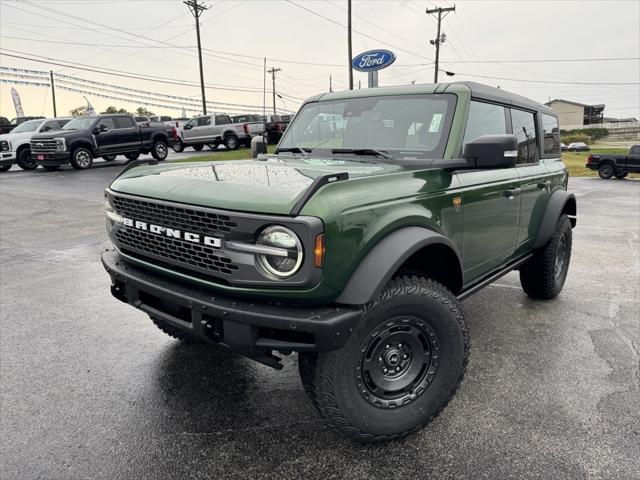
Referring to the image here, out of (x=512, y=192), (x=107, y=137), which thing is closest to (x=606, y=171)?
(x=107, y=137)

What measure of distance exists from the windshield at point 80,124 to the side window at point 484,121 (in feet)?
55.0

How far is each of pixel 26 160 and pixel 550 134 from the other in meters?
19.2

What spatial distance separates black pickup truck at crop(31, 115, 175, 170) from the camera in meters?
16.2

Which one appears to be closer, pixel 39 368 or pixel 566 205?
pixel 39 368

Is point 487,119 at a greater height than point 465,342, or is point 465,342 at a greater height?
point 487,119

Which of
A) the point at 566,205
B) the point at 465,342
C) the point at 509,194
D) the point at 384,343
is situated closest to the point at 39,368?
the point at 384,343

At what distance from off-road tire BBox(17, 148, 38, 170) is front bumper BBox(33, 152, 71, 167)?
5.64 feet

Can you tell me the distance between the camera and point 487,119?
342cm

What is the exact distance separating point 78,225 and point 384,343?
24.9 ft

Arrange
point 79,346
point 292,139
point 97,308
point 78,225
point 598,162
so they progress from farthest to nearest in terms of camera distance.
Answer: point 598,162 → point 78,225 → point 97,308 → point 292,139 → point 79,346

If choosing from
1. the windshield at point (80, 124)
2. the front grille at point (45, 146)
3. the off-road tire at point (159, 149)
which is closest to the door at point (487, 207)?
the front grille at point (45, 146)

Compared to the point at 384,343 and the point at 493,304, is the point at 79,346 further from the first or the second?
the point at 493,304

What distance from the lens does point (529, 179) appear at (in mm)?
3822

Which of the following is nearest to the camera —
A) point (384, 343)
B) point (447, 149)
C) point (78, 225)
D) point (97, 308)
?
point (384, 343)
